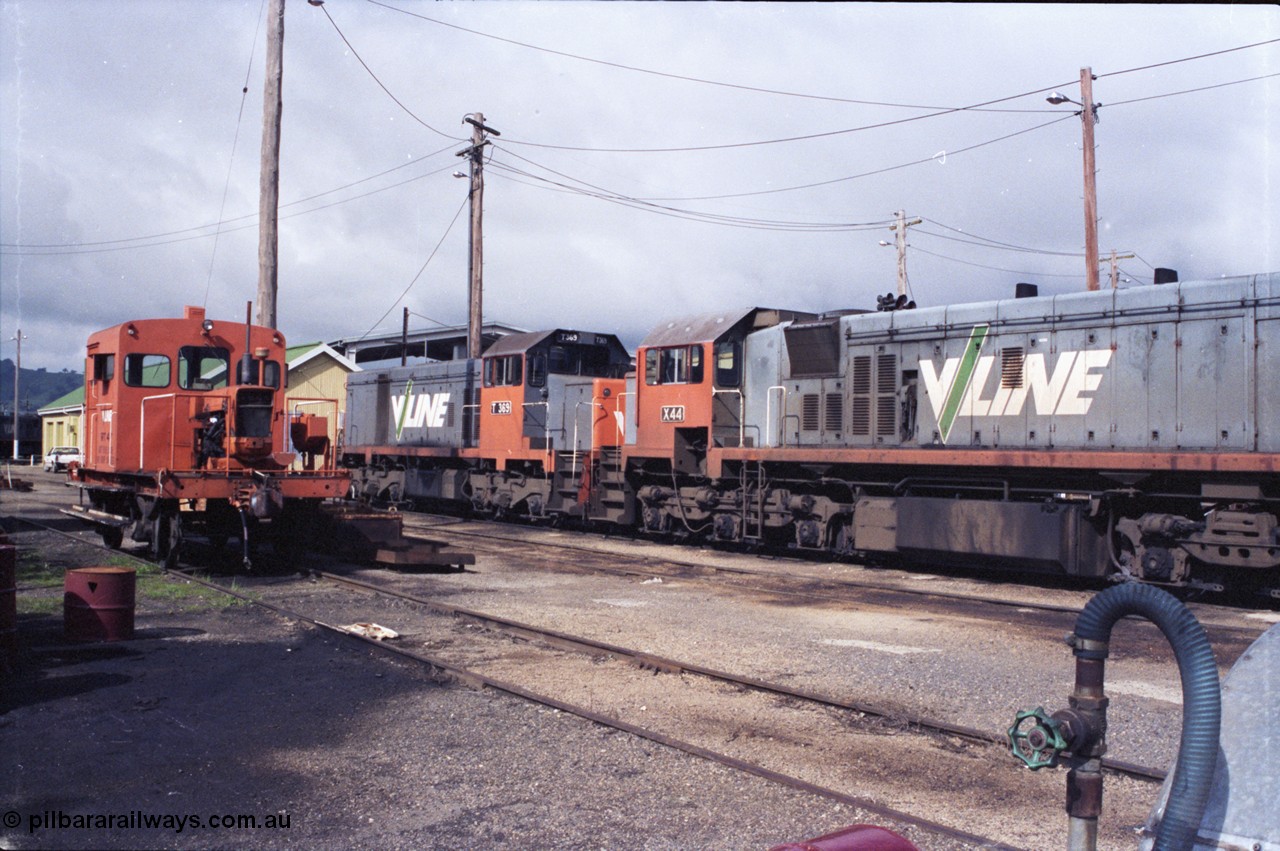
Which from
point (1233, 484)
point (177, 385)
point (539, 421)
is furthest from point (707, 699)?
point (539, 421)

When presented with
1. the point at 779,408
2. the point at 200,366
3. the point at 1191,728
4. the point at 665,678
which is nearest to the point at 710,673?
the point at 665,678

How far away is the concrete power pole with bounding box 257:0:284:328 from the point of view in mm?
15227

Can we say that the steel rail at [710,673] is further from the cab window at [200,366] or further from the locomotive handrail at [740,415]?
the locomotive handrail at [740,415]

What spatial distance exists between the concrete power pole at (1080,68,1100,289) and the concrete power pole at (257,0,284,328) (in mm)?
14478

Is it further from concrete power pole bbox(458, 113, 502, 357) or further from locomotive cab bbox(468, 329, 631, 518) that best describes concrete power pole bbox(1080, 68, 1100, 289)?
concrete power pole bbox(458, 113, 502, 357)

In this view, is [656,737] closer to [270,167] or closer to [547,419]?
[270,167]

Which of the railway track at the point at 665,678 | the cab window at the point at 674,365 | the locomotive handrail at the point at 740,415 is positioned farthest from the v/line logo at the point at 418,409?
the railway track at the point at 665,678

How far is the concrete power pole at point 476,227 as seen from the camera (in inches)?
977

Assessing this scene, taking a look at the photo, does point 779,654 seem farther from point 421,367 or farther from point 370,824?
point 421,367

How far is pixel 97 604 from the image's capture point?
778cm

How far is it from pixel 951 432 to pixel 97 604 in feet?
34.9

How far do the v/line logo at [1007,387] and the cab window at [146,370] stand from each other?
34.5 ft

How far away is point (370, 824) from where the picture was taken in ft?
14.1

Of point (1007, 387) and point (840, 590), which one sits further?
point (1007, 387)
